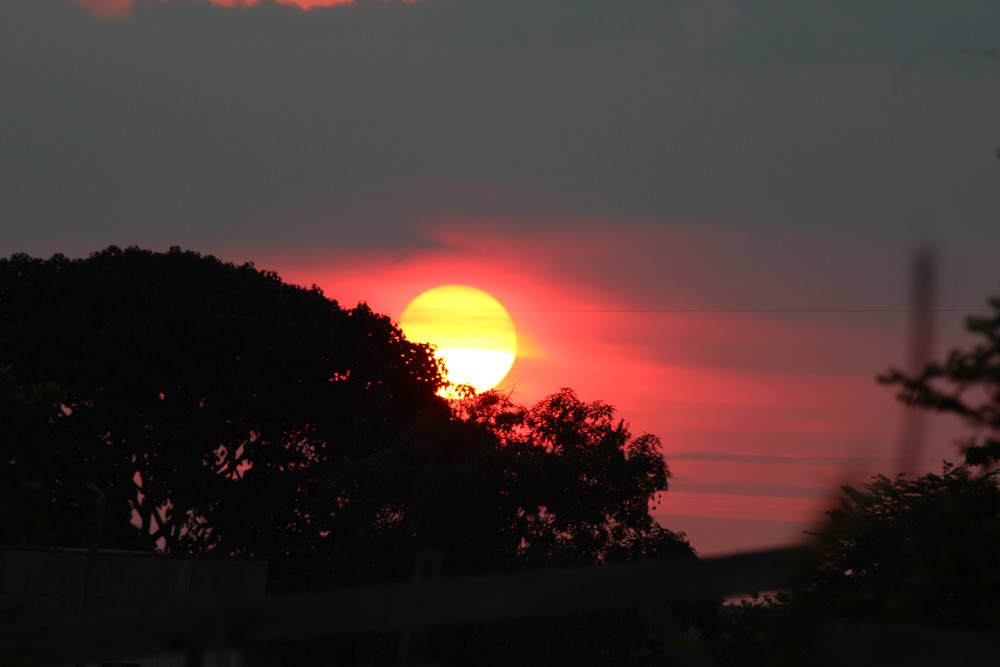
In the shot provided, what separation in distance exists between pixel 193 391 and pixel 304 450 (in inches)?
208

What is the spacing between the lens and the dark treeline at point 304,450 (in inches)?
1667

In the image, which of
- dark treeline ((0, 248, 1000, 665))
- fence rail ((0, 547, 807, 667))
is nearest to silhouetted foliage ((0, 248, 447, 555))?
dark treeline ((0, 248, 1000, 665))

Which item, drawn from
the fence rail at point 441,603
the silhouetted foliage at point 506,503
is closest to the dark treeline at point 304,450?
the silhouetted foliage at point 506,503

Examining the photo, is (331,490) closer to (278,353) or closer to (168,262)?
(278,353)

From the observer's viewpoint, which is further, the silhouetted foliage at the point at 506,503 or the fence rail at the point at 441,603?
the silhouetted foliage at the point at 506,503

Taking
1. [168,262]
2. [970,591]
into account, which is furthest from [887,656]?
[168,262]

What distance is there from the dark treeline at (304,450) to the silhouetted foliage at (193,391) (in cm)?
7

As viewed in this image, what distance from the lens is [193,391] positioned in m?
47.3

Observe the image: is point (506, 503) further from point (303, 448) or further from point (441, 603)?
point (441, 603)

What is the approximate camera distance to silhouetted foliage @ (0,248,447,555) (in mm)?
45500

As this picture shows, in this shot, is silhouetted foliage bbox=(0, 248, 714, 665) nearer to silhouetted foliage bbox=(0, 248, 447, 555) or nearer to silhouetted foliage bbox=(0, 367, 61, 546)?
silhouetted foliage bbox=(0, 248, 447, 555)

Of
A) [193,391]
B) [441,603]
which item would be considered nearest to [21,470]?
[193,391]

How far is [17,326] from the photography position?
150 ft

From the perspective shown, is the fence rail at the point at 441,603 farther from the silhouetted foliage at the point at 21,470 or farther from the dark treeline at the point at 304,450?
the dark treeline at the point at 304,450
